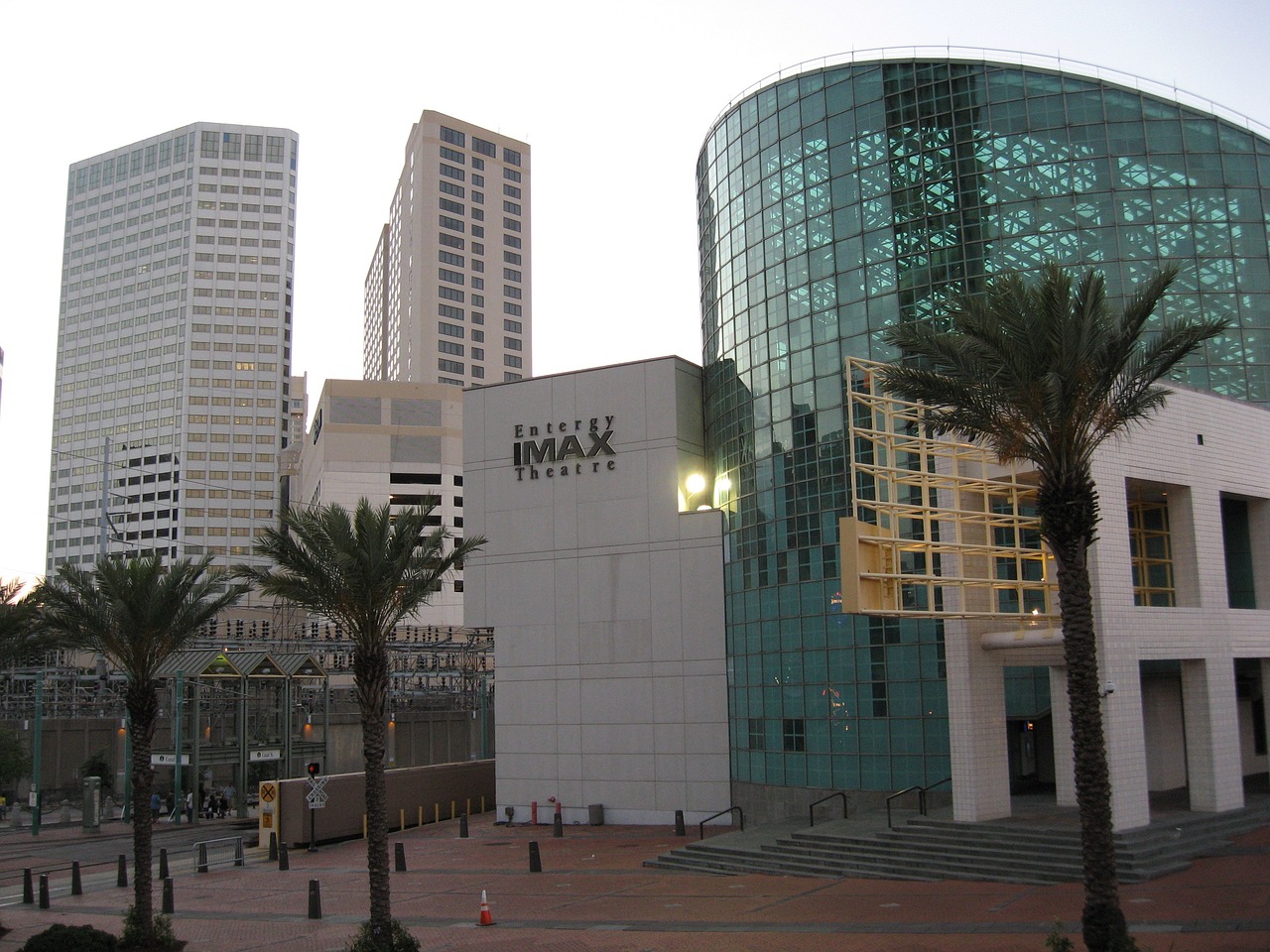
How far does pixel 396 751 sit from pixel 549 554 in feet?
76.6

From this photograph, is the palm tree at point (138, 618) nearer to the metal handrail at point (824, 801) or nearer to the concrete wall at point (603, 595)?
the metal handrail at point (824, 801)

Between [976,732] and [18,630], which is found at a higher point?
[18,630]

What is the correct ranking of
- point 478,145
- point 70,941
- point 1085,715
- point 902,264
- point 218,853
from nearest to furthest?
point 1085,715
point 70,941
point 902,264
point 218,853
point 478,145

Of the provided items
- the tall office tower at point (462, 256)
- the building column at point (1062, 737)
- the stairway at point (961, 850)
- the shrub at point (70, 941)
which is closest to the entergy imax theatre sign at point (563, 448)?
the stairway at point (961, 850)

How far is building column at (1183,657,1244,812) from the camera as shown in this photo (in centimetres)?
2789

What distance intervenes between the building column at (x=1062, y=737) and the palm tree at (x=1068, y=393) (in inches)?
386

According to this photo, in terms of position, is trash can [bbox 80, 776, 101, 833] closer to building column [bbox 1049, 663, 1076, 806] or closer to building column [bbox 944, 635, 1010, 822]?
building column [bbox 944, 635, 1010, 822]

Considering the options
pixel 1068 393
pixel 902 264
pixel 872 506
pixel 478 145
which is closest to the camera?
pixel 1068 393

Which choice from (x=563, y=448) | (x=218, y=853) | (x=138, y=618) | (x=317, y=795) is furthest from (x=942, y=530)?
(x=218, y=853)

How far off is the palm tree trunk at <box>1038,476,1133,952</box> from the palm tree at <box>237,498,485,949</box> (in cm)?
1085

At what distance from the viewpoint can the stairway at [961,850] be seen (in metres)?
24.2

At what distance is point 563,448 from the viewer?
44750 mm

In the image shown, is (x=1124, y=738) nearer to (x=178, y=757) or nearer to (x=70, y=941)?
(x=70, y=941)

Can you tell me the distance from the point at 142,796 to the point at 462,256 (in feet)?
437
